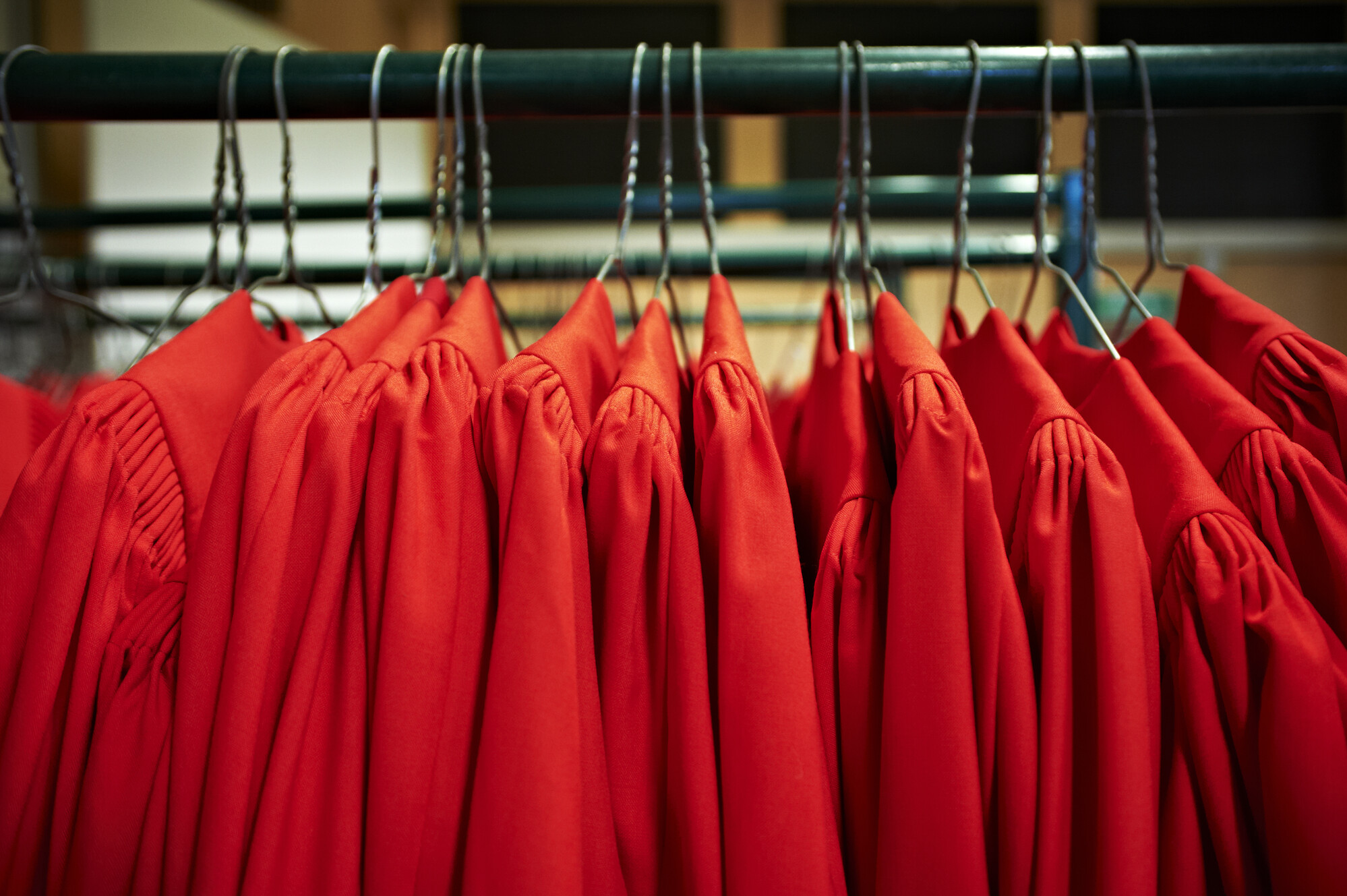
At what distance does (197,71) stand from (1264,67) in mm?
666

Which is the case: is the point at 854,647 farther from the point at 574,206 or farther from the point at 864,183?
the point at 574,206

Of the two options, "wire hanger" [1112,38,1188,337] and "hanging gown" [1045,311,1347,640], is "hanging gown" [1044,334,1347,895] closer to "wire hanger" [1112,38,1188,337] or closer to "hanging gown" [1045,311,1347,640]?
"hanging gown" [1045,311,1347,640]

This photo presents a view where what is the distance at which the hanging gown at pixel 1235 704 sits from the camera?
1.09 feet

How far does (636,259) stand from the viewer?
1377 millimetres

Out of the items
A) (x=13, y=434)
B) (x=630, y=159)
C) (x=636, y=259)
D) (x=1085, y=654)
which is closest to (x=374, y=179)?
(x=630, y=159)

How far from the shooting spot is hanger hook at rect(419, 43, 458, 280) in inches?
19.7

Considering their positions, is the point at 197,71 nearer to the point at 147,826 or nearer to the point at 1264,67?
the point at 147,826

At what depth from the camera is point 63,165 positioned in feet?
6.78

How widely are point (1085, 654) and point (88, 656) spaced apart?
49cm

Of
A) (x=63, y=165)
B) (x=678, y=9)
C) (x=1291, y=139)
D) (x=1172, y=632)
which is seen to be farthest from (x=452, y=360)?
(x=1291, y=139)

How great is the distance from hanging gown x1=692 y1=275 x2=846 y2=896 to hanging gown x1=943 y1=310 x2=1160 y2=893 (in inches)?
4.2

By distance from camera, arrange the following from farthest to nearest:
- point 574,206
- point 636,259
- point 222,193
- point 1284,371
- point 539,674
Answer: point 636,259 < point 574,206 < point 222,193 < point 1284,371 < point 539,674

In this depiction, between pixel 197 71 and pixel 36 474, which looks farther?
pixel 197 71

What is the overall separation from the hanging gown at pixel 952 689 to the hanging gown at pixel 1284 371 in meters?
0.19
